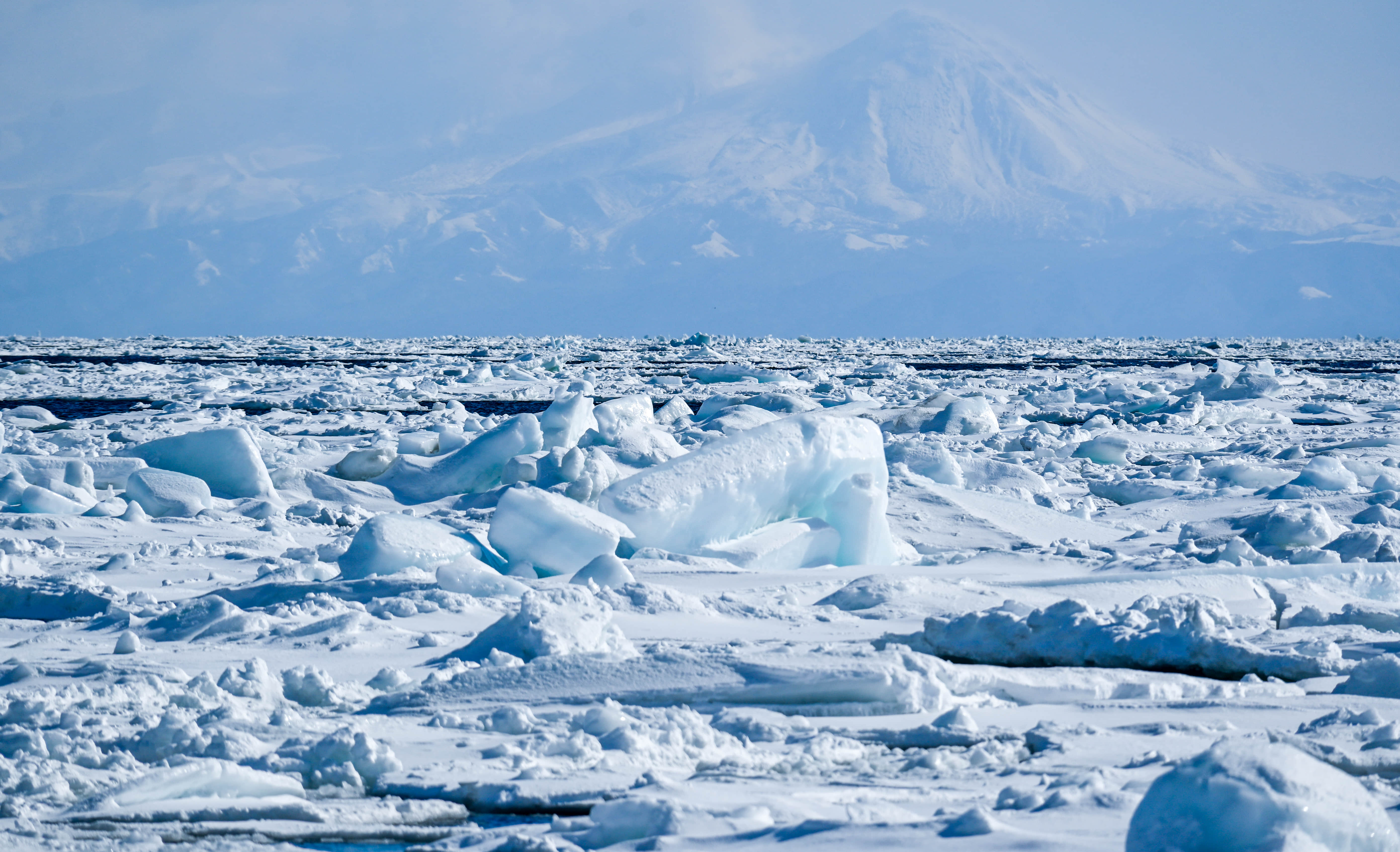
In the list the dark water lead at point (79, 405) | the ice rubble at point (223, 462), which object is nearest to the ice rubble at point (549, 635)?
the ice rubble at point (223, 462)

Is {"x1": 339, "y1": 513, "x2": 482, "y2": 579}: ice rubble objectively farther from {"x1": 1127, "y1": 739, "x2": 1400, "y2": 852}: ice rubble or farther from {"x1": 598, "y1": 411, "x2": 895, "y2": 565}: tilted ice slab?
{"x1": 1127, "y1": 739, "x2": 1400, "y2": 852}: ice rubble

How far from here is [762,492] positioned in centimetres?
462

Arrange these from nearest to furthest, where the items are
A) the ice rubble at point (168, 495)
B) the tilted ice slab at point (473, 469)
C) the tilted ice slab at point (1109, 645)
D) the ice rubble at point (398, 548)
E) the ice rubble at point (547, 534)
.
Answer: the tilted ice slab at point (1109, 645) < the ice rubble at point (398, 548) < the ice rubble at point (547, 534) < the ice rubble at point (168, 495) < the tilted ice slab at point (473, 469)

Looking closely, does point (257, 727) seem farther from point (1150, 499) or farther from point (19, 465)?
point (1150, 499)

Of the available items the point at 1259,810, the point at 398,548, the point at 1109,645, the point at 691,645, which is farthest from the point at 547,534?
the point at 1259,810

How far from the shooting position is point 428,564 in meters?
4.12

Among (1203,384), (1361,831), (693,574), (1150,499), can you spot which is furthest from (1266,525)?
(1203,384)

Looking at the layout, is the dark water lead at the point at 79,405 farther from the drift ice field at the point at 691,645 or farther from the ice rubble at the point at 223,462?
the ice rubble at the point at 223,462

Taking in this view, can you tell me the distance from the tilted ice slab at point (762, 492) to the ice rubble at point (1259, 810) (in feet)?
9.51

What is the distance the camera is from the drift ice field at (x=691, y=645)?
6.50ft

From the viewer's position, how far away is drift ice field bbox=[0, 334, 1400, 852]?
6.50 ft

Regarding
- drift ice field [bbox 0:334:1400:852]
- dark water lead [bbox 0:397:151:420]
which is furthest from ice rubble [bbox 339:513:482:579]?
dark water lead [bbox 0:397:151:420]

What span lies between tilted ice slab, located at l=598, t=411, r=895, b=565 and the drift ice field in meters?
0.01

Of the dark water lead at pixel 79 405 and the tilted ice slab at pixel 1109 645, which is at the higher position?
the dark water lead at pixel 79 405
